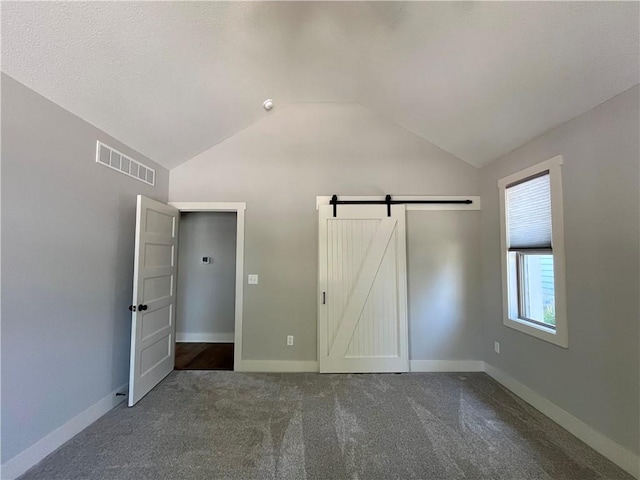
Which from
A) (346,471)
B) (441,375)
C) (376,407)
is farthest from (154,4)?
(441,375)

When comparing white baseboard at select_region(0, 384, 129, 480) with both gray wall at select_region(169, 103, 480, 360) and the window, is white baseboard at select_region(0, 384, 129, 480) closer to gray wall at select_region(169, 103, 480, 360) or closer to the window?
gray wall at select_region(169, 103, 480, 360)

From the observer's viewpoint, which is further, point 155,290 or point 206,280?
point 206,280

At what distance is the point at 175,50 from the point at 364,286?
2816 mm

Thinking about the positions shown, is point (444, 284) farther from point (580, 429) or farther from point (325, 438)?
point (325, 438)

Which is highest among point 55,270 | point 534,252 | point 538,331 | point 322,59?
point 322,59

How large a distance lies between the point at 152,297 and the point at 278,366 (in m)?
1.61

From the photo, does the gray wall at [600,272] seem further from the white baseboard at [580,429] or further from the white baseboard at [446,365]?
the white baseboard at [446,365]

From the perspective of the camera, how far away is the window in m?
2.25

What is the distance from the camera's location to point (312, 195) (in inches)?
131

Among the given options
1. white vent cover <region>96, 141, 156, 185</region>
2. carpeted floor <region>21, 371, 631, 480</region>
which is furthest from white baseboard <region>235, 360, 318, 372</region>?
white vent cover <region>96, 141, 156, 185</region>

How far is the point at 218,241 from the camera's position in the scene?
4559 mm

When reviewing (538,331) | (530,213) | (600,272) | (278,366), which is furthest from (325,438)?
(530,213)

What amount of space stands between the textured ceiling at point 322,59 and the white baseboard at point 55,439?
236 centimetres

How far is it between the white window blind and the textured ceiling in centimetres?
48
